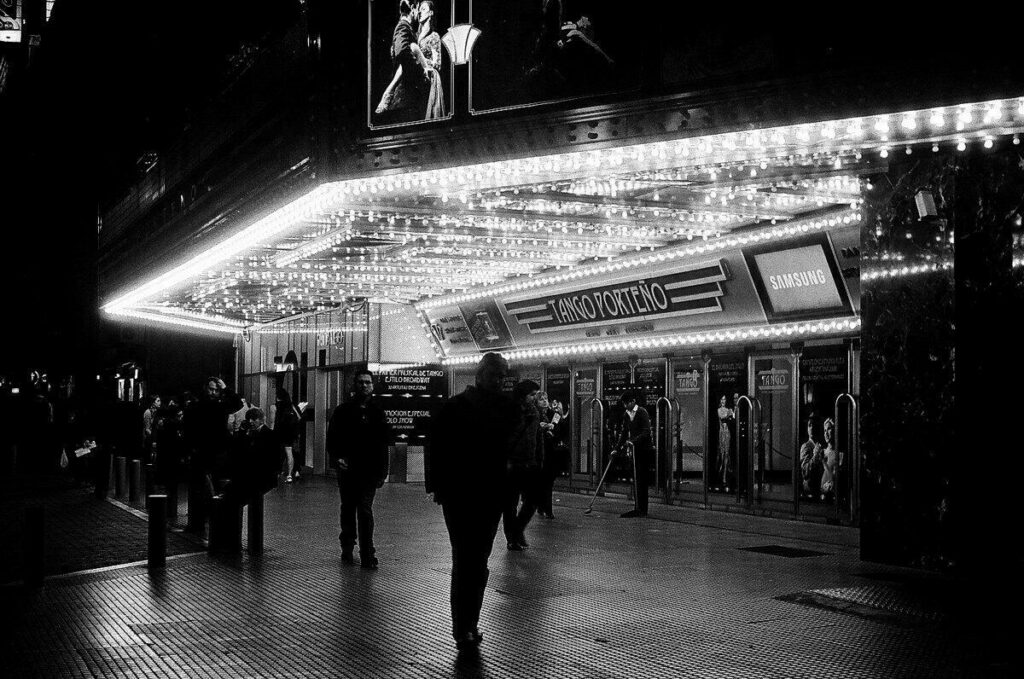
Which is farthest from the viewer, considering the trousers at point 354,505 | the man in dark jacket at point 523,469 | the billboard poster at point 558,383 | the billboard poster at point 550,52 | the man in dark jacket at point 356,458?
the billboard poster at point 558,383

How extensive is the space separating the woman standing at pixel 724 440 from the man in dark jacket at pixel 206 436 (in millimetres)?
7113

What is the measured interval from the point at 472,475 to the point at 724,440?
9958 mm

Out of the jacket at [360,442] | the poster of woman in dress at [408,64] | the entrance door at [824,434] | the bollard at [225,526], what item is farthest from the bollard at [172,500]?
the entrance door at [824,434]

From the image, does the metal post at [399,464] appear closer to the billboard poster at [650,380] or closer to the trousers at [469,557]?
the billboard poster at [650,380]

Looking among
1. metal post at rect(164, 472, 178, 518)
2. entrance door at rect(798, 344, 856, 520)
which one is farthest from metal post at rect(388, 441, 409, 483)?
entrance door at rect(798, 344, 856, 520)

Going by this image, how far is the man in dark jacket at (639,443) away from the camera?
15.7 m

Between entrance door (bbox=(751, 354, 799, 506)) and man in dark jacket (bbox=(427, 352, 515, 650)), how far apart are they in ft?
29.6

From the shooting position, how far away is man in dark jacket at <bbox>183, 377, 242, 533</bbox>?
14.2 meters

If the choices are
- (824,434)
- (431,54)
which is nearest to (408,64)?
(431,54)

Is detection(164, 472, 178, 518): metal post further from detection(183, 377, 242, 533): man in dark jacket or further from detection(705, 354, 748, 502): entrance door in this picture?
detection(705, 354, 748, 502): entrance door

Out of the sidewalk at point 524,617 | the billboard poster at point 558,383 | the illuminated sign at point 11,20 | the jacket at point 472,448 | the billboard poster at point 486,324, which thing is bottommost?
the sidewalk at point 524,617

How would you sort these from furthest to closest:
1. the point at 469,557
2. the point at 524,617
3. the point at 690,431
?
the point at 690,431 < the point at 524,617 < the point at 469,557

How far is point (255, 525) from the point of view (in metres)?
11.6

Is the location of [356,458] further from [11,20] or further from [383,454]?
[11,20]
